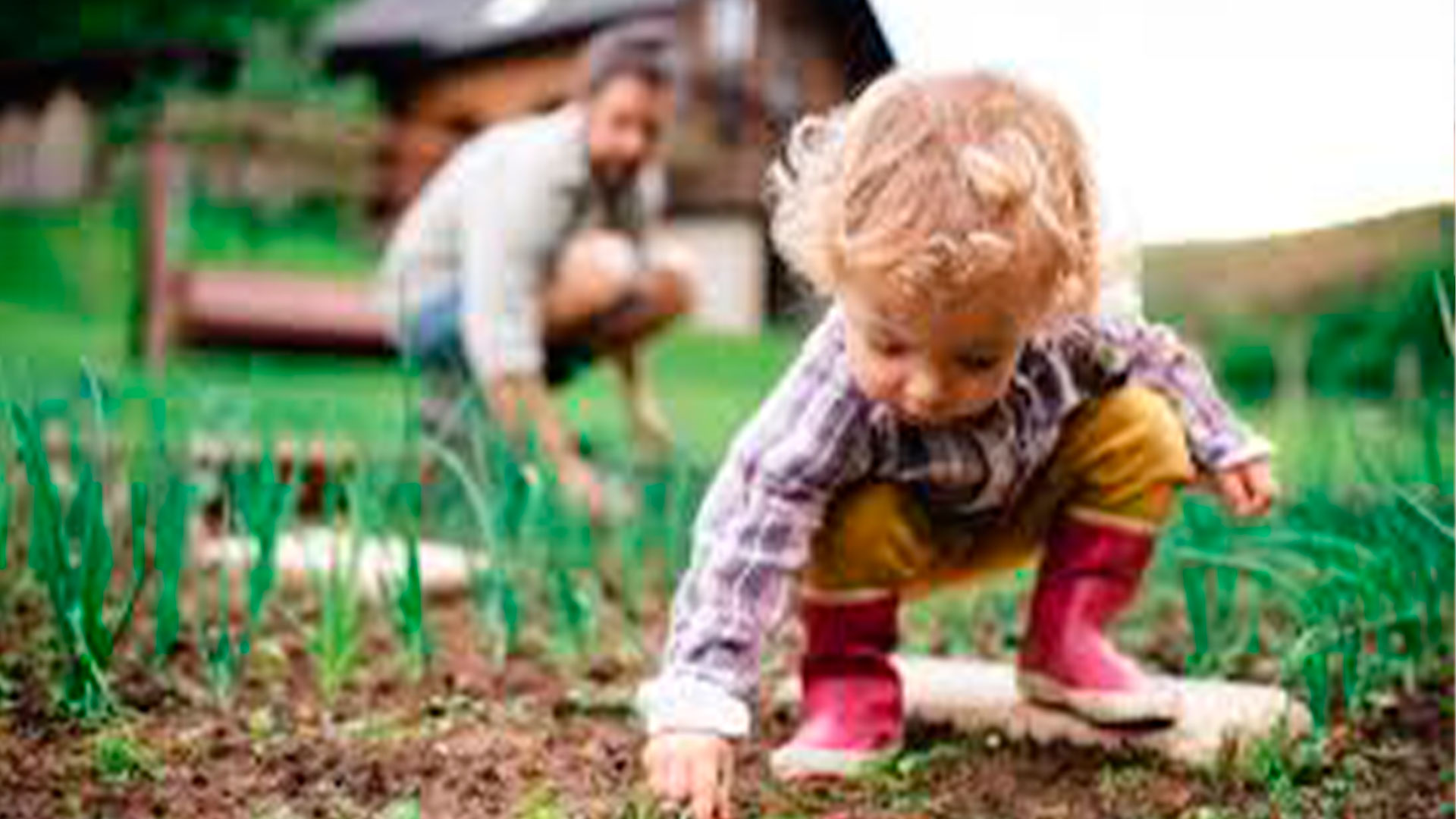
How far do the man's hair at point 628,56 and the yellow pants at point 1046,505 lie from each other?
100 inches

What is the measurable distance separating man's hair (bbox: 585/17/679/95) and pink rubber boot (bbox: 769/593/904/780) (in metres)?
2.63

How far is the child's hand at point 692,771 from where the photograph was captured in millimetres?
1841

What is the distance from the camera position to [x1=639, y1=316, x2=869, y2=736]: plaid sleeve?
198 centimetres

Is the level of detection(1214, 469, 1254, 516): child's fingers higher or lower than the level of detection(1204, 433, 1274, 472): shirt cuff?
lower

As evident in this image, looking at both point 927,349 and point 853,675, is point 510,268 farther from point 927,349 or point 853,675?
point 927,349

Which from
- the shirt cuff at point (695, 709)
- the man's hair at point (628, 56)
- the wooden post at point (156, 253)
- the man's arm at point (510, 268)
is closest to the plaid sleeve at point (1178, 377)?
the shirt cuff at point (695, 709)

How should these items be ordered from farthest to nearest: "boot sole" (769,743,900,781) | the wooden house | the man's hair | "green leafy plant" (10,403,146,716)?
the wooden house < the man's hair < "boot sole" (769,743,900,781) < "green leafy plant" (10,403,146,716)

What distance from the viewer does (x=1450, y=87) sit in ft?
6.08

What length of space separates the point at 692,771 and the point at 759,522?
0.94ft

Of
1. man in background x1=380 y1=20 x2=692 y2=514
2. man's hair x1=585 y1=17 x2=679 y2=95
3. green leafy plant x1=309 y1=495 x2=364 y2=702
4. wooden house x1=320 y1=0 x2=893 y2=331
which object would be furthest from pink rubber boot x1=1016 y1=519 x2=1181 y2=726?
wooden house x1=320 y1=0 x2=893 y2=331

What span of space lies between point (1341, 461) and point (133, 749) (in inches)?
162

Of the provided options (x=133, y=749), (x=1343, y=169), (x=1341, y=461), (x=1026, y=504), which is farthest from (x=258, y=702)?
(x=1341, y=461)

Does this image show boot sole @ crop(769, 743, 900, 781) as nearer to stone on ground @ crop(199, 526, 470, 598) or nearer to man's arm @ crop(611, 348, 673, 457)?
stone on ground @ crop(199, 526, 470, 598)

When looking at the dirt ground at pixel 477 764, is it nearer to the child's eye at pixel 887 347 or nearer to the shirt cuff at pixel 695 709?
the shirt cuff at pixel 695 709
